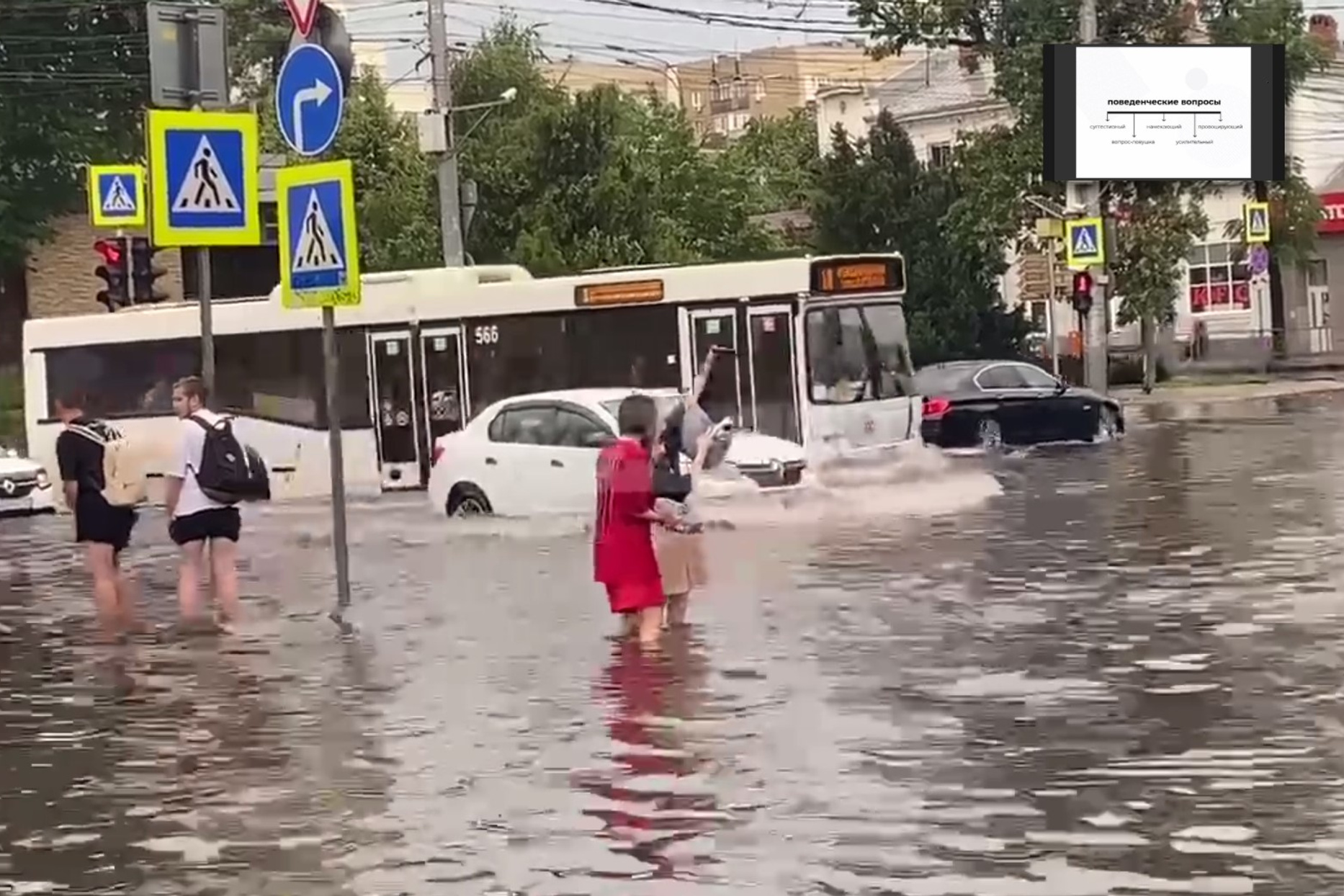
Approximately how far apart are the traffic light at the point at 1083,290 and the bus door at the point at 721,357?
19937mm

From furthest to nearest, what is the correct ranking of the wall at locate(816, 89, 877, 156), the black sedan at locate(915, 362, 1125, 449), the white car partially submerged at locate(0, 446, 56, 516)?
the wall at locate(816, 89, 877, 156), the black sedan at locate(915, 362, 1125, 449), the white car partially submerged at locate(0, 446, 56, 516)

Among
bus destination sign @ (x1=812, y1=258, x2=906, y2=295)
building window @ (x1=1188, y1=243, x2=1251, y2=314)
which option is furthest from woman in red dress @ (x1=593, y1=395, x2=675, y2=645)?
building window @ (x1=1188, y1=243, x2=1251, y2=314)

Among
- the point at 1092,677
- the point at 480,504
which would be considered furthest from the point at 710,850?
the point at 480,504

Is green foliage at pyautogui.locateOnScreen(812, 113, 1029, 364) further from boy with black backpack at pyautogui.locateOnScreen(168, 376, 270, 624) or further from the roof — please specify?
boy with black backpack at pyautogui.locateOnScreen(168, 376, 270, 624)

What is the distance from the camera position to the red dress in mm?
13852

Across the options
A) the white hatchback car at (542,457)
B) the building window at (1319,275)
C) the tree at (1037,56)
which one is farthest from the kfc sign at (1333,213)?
the white hatchback car at (542,457)

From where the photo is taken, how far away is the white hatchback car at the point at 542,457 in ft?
77.6

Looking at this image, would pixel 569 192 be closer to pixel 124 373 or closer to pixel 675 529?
pixel 124 373

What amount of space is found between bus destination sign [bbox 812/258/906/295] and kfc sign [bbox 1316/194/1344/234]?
4626 cm

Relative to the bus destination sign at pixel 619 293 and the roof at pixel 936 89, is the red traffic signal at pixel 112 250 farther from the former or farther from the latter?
the roof at pixel 936 89

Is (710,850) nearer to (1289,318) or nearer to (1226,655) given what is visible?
(1226,655)

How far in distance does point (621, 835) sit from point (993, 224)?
47.1m

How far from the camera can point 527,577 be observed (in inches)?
747

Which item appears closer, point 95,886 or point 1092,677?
point 95,886
